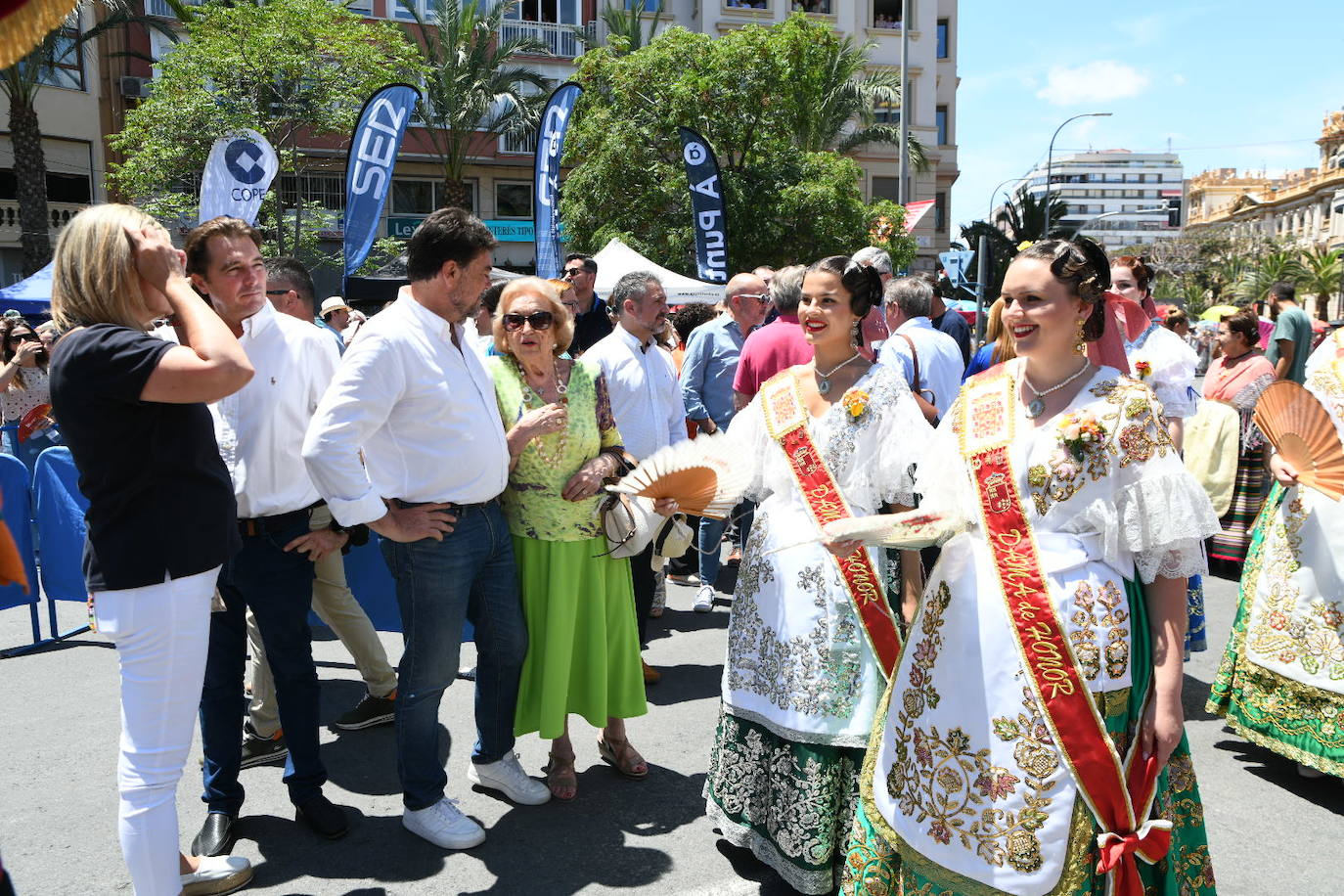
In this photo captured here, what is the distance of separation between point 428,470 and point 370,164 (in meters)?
7.87

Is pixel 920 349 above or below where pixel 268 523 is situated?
above

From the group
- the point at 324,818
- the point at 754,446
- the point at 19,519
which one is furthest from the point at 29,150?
the point at 754,446

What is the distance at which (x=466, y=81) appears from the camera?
2744 centimetres

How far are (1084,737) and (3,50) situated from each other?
7.79ft

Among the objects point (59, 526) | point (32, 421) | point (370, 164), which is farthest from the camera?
point (370, 164)

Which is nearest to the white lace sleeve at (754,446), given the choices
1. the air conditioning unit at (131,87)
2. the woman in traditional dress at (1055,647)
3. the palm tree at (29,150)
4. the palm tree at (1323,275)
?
the woman in traditional dress at (1055,647)

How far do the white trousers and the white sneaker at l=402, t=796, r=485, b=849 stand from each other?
82 centimetres

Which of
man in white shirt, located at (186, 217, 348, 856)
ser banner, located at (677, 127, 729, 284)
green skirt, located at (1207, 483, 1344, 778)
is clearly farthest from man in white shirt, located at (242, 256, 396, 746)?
ser banner, located at (677, 127, 729, 284)

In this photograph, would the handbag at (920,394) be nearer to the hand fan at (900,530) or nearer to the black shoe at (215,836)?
the hand fan at (900,530)

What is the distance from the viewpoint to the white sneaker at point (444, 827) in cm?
327

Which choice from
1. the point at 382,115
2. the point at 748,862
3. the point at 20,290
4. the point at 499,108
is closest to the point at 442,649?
the point at 748,862

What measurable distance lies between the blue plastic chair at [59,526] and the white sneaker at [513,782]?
3.17m

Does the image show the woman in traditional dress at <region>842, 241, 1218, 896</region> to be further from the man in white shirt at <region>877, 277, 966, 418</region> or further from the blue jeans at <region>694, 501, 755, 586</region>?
the blue jeans at <region>694, 501, 755, 586</region>

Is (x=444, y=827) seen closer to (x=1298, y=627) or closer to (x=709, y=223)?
(x=1298, y=627)
